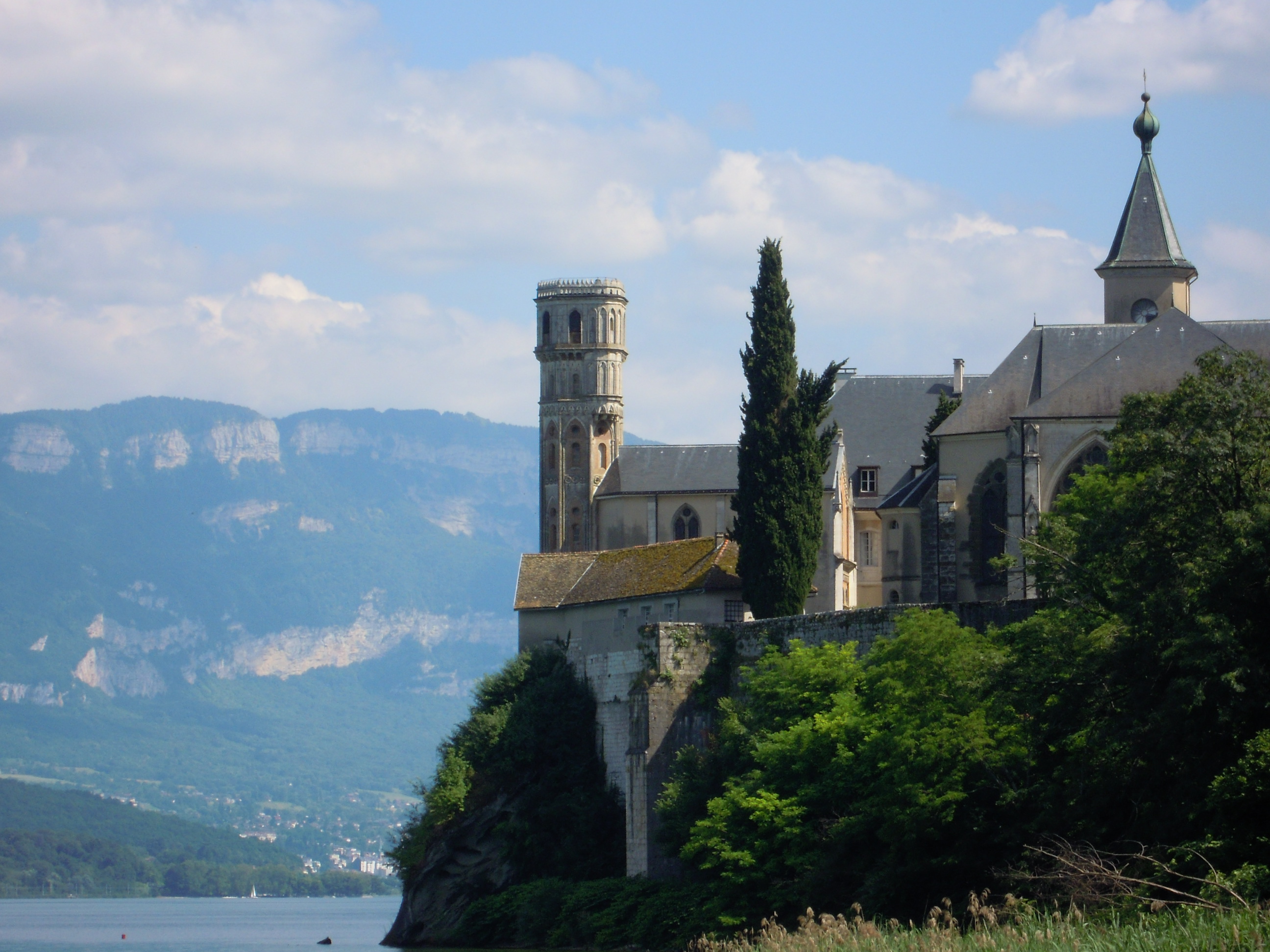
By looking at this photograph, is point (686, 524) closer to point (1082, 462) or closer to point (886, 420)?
point (886, 420)

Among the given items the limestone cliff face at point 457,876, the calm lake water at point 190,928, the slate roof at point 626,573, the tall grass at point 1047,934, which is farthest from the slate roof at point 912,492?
the tall grass at point 1047,934

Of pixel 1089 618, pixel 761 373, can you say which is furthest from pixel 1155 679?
pixel 761 373

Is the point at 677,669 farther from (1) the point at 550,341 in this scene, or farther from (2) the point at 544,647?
(1) the point at 550,341

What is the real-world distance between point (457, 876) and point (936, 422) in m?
23.5

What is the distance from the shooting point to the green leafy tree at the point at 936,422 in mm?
73438

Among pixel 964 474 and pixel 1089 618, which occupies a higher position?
pixel 964 474

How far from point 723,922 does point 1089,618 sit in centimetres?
1354

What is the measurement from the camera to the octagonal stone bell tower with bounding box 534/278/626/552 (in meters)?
98.4

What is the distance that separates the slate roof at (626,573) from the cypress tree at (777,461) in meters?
1.17

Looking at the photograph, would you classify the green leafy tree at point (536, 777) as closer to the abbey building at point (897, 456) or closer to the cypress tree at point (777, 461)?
the abbey building at point (897, 456)

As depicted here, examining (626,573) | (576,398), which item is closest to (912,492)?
(626,573)

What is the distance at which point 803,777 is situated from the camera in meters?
50.3

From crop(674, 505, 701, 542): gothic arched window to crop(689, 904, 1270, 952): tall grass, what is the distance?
50.2 meters

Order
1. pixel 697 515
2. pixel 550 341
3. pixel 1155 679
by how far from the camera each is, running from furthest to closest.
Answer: pixel 550 341 → pixel 697 515 → pixel 1155 679
